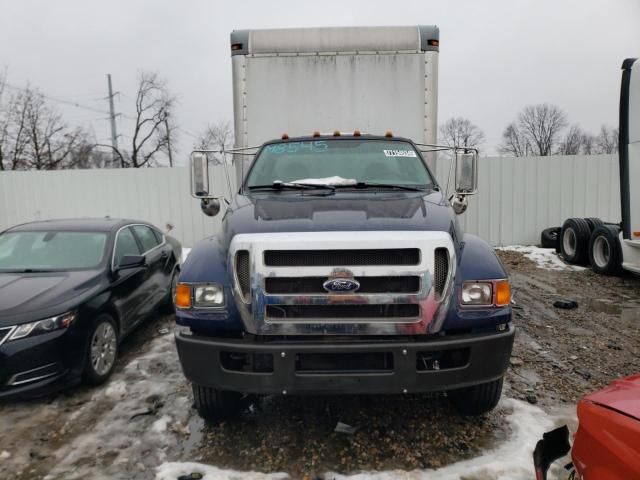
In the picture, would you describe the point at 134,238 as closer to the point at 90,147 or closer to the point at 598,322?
the point at 598,322

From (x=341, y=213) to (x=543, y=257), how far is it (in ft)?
28.3

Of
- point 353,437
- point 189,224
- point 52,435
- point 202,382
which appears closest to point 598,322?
point 353,437

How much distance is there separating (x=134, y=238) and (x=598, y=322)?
19.8 feet

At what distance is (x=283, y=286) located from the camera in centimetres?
256

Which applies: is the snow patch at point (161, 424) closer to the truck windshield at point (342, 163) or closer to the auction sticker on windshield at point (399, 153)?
the truck windshield at point (342, 163)

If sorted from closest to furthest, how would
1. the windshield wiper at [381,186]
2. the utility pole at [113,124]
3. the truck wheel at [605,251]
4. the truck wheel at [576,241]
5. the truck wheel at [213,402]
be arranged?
the truck wheel at [213,402] → the windshield wiper at [381,186] → the truck wheel at [605,251] → the truck wheel at [576,241] → the utility pole at [113,124]

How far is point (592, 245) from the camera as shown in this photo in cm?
823

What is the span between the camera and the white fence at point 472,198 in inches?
433

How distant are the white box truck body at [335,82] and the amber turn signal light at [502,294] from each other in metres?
3.03

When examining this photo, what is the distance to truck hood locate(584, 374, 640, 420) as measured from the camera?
1.48 meters

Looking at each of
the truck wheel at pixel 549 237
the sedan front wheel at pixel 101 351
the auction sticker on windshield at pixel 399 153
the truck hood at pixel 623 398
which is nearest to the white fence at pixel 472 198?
the truck wheel at pixel 549 237

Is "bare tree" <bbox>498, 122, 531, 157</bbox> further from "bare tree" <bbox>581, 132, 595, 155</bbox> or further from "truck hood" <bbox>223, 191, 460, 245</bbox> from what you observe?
"truck hood" <bbox>223, 191, 460, 245</bbox>

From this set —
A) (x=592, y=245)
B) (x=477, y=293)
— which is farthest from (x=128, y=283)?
(x=592, y=245)

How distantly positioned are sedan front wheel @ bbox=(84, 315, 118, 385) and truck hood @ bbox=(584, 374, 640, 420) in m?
3.78
